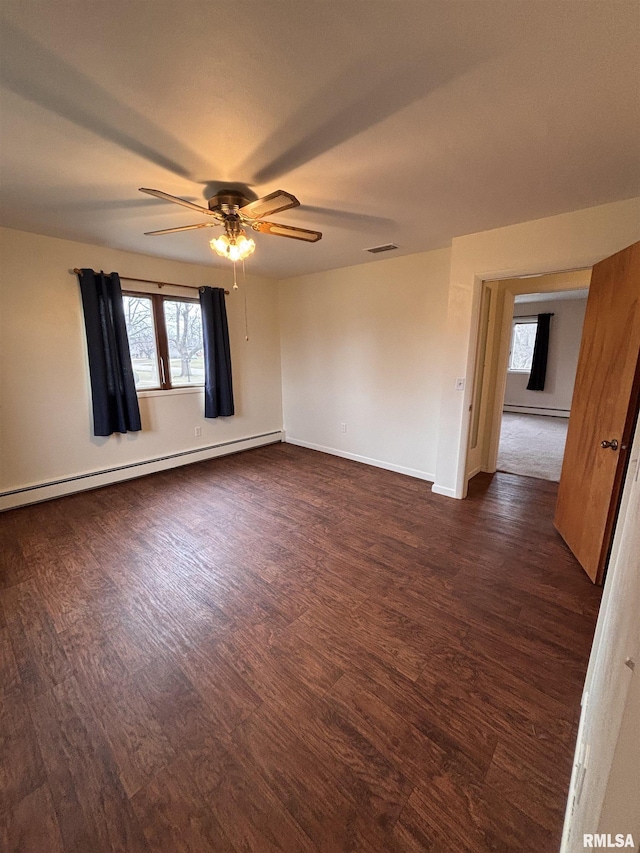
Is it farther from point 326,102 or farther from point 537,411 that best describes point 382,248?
point 537,411

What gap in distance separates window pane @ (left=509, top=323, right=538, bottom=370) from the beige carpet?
128cm

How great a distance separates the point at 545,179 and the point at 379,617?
268 cm

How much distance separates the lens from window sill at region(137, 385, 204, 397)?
3889 millimetres

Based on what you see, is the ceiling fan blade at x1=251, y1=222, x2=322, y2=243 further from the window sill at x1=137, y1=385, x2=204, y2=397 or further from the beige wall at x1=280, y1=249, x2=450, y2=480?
the window sill at x1=137, y1=385, x2=204, y2=397

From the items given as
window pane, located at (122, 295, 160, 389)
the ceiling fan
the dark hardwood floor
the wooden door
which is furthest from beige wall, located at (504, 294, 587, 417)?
window pane, located at (122, 295, 160, 389)

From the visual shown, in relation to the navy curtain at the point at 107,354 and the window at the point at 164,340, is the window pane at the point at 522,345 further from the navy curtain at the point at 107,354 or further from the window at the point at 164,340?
the navy curtain at the point at 107,354

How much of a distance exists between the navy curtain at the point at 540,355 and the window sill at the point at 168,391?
22.7 feet

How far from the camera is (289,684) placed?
4.92ft

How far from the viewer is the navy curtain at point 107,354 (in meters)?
3.27

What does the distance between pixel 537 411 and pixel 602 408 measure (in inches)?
240

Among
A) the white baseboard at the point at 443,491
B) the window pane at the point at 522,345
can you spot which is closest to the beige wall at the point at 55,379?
the white baseboard at the point at 443,491

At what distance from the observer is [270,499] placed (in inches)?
133

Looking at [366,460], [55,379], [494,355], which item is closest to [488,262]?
[494,355]

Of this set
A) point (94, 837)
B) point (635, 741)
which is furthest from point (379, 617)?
point (635, 741)
